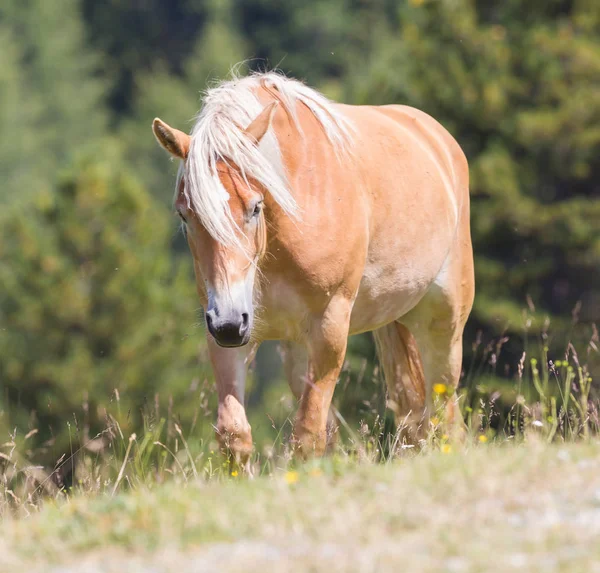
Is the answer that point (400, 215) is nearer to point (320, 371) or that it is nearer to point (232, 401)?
point (320, 371)

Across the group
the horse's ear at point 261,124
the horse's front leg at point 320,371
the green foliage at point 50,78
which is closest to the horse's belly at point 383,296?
the horse's front leg at point 320,371

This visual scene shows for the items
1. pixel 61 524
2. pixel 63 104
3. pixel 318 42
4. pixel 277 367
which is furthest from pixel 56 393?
pixel 318 42

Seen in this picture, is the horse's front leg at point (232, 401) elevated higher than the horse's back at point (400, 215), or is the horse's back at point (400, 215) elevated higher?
the horse's back at point (400, 215)

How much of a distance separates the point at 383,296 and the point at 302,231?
0.89 metres

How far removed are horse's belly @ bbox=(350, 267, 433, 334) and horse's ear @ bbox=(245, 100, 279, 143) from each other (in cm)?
105

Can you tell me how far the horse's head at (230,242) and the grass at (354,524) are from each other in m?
0.98

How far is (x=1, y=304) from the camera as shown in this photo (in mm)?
24672

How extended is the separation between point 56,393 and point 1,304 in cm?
303

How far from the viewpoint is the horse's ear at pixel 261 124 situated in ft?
15.8

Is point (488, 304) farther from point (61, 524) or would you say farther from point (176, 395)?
point (61, 524)

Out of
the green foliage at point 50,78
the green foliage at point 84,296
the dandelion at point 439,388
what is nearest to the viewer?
the dandelion at point 439,388

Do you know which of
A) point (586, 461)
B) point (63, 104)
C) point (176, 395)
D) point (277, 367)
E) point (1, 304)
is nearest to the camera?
point (586, 461)

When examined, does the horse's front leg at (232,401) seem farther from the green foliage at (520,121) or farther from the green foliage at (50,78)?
the green foliage at (50,78)

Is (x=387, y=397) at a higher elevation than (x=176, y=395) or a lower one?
higher
